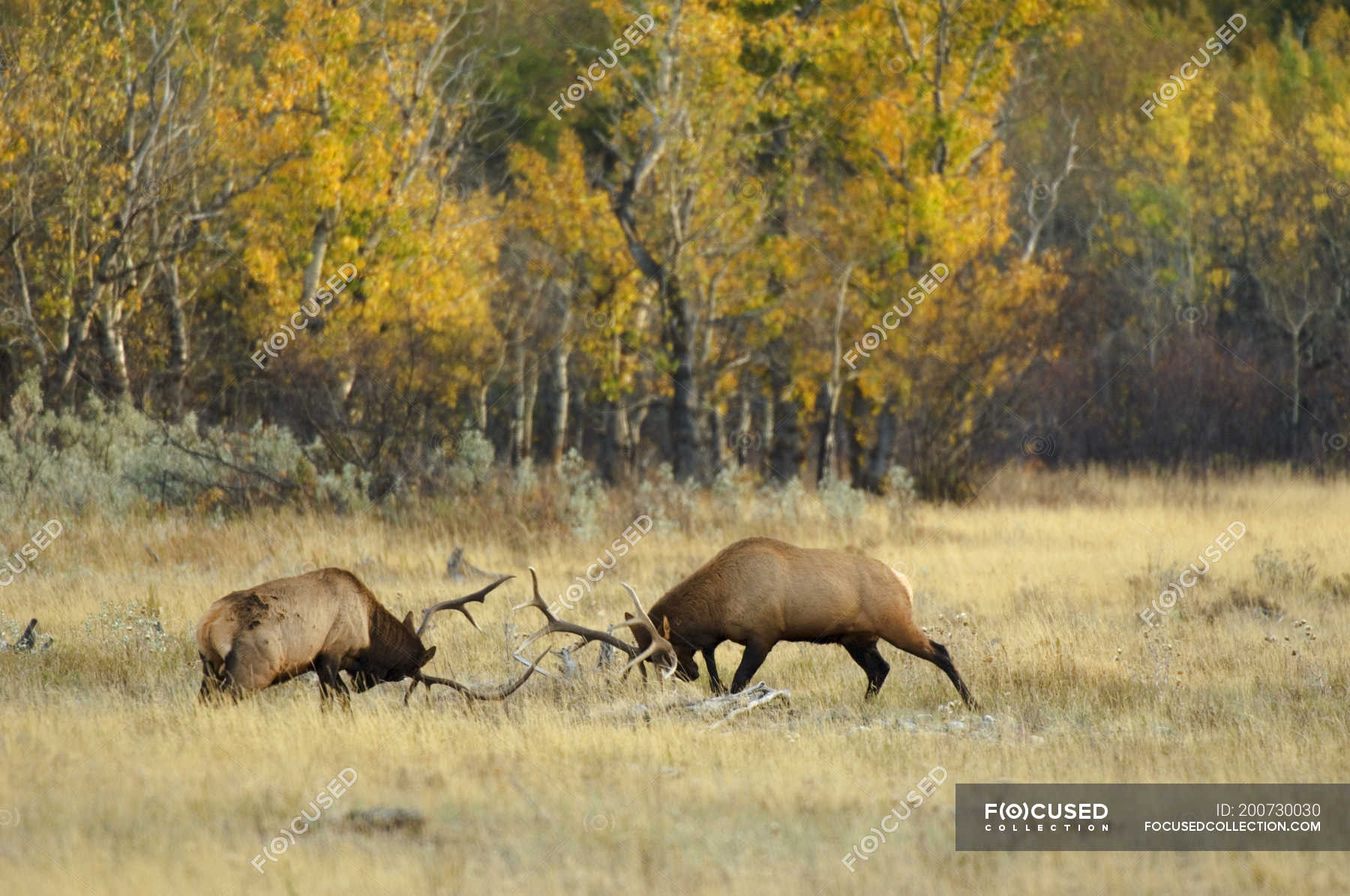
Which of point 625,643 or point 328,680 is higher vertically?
point 625,643

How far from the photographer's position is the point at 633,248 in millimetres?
23156

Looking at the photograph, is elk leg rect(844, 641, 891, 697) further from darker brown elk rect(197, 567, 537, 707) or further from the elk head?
darker brown elk rect(197, 567, 537, 707)

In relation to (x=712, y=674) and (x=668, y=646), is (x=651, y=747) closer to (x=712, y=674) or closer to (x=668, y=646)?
(x=668, y=646)

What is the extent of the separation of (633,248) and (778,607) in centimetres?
1456

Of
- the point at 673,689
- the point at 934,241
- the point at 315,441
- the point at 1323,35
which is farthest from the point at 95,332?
the point at 1323,35

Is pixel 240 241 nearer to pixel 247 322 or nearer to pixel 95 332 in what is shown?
pixel 247 322

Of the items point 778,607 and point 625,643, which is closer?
point 625,643

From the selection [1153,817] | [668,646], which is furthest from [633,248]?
[1153,817]

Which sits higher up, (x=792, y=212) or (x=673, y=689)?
(x=792, y=212)

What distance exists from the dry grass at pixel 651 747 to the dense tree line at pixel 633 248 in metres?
8.21

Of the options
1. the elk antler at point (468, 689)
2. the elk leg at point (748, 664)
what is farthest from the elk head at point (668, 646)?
the elk antler at point (468, 689)

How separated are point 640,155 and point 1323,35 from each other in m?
35.1

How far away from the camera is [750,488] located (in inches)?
809

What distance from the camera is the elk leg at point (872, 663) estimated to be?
9781 mm
